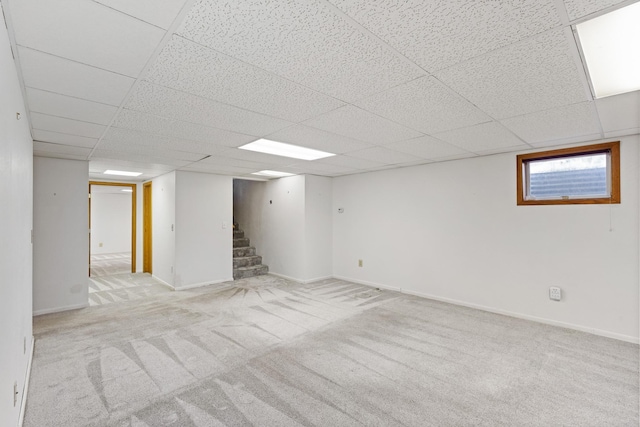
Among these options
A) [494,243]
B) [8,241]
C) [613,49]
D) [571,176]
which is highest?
[613,49]

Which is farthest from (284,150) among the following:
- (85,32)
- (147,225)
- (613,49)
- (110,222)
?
(110,222)

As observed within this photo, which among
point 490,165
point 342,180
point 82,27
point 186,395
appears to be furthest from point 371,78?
point 342,180

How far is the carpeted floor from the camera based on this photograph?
6.53 feet

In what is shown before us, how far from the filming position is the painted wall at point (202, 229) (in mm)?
5355

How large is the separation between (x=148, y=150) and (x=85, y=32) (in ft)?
8.33

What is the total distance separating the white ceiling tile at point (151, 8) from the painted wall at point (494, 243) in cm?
413

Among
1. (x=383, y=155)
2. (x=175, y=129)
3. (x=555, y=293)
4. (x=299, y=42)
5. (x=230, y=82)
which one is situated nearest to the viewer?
(x=299, y=42)

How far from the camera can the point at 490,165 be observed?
4.09m

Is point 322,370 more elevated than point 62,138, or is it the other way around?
point 62,138

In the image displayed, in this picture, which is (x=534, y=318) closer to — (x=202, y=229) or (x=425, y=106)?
(x=425, y=106)

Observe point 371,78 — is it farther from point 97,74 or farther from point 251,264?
point 251,264

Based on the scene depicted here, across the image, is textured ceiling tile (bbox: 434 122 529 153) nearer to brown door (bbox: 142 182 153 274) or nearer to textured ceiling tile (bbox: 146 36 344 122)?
textured ceiling tile (bbox: 146 36 344 122)

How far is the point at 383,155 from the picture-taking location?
160 inches

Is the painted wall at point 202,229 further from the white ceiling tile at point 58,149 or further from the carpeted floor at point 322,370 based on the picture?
the white ceiling tile at point 58,149
